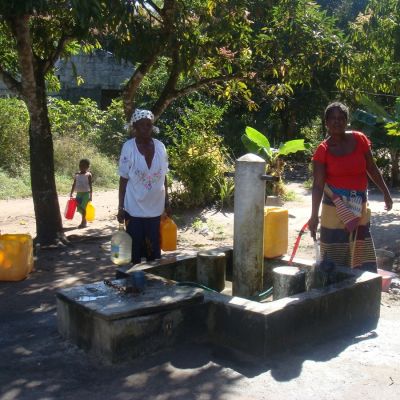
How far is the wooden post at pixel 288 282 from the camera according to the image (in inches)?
188

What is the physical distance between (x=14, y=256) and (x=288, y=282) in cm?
292

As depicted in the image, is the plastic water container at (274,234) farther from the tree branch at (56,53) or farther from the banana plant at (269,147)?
the banana plant at (269,147)

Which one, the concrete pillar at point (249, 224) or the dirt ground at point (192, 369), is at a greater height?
the concrete pillar at point (249, 224)

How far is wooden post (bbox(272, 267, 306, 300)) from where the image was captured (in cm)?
478

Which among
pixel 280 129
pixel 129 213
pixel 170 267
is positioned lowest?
pixel 170 267

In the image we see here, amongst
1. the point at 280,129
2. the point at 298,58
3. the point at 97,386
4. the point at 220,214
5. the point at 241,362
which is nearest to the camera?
the point at 97,386

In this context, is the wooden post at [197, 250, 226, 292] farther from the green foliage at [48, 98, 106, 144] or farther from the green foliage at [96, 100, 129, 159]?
the green foliage at [96, 100, 129, 159]

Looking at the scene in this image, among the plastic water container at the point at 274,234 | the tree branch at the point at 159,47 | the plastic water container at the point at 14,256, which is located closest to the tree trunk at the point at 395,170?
the tree branch at the point at 159,47

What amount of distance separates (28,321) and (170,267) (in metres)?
1.26

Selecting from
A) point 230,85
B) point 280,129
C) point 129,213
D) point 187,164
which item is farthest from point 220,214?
point 280,129

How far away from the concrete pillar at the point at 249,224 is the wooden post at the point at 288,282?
0.15 metres

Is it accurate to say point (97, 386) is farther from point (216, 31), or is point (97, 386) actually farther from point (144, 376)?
point (216, 31)

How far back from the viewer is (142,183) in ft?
16.8

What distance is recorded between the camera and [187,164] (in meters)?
10.4
